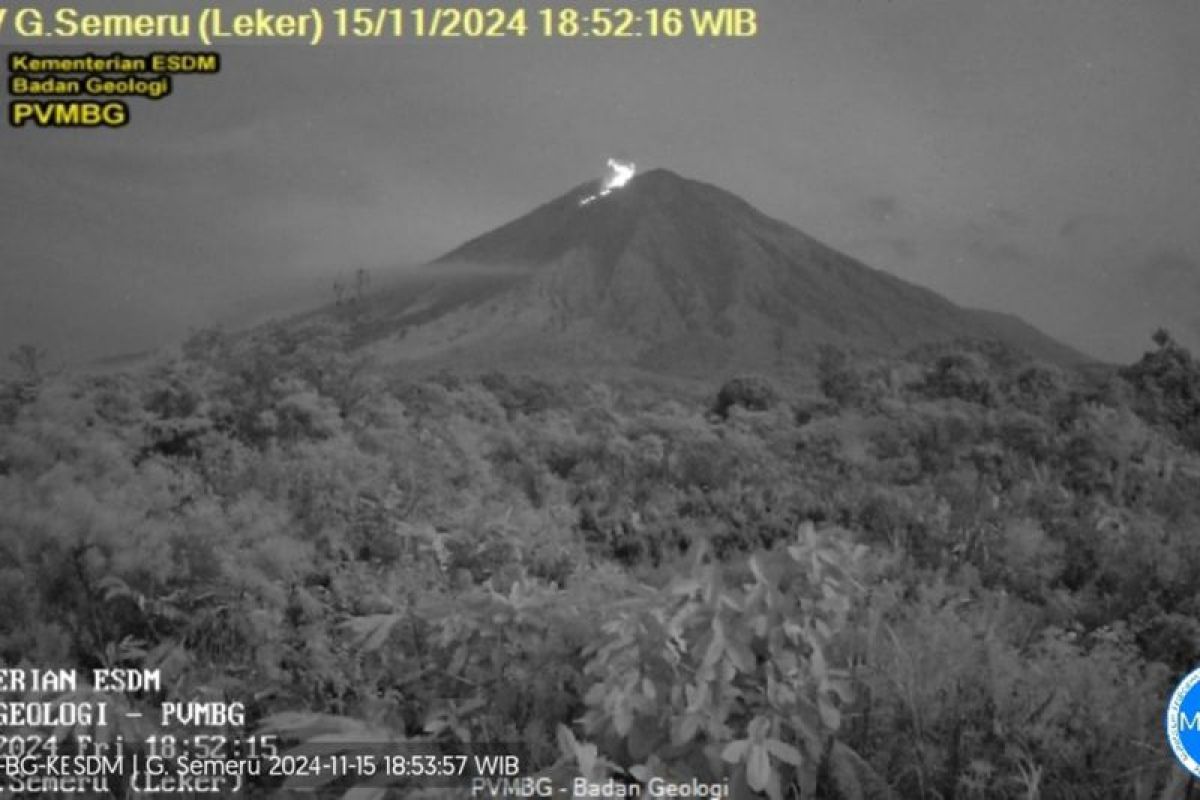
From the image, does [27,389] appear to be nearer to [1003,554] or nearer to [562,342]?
[1003,554]

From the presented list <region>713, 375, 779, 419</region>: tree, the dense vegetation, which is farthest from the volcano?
the dense vegetation

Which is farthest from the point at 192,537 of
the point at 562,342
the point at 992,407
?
the point at 562,342

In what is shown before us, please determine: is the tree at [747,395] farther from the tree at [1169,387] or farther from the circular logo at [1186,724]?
the circular logo at [1186,724]

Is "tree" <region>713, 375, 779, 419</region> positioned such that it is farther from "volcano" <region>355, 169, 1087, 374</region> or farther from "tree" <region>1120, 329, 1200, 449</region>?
"volcano" <region>355, 169, 1087, 374</region>

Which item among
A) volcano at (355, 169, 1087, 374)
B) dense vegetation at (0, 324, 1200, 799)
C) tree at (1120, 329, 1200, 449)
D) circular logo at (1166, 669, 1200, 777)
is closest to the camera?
dense vegetation at (0, 324, 1200, 799)

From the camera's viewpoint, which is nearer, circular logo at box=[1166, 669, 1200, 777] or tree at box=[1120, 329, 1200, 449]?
circular logo at box=[1166, 669, 1200, 777]

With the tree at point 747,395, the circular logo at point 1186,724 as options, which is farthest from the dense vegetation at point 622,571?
the tree at point 747,395

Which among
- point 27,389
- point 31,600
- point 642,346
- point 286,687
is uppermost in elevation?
point 642,346
